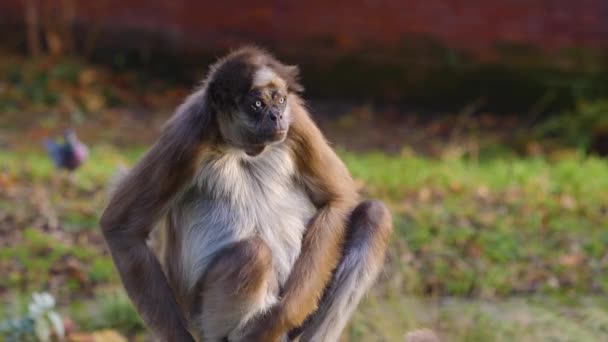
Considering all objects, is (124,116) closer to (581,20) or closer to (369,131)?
(369,131)

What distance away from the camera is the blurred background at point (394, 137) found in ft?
22.4

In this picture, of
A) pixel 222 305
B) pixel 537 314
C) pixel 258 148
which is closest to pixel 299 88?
pixel 258 148

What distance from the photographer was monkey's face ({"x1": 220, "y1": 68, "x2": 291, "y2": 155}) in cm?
430

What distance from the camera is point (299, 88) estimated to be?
4582 millimetres

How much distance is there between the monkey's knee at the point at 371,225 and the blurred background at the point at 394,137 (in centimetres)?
115

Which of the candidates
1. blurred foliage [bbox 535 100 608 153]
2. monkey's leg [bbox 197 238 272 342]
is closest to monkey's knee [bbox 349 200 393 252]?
monkey's leg [bbox 197 238 272 342]

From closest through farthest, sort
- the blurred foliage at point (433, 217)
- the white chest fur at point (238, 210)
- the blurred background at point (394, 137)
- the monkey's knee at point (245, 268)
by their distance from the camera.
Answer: the monkey's knee at point (245, 268)
the white chest fur at point (238, 210)
the blurred foliage at point (433, 217)
the blurred background at point (394, 137)

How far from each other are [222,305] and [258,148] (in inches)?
26.1

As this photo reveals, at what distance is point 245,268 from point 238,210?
0.40 m

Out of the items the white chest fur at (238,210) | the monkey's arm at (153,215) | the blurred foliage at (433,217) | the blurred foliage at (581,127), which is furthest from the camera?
the blurred foliage at (581,127)

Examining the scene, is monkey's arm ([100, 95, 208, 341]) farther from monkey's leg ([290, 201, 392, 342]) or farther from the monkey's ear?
monkey's leg ([290, 201, 392, 342])

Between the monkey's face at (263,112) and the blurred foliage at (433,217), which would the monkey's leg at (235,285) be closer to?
the monkey's face at (263,112)

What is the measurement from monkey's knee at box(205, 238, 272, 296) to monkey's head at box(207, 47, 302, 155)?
428mm

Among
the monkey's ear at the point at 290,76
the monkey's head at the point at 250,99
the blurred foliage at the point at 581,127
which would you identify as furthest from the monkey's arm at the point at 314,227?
the blurred foliage at the point at 581,127
